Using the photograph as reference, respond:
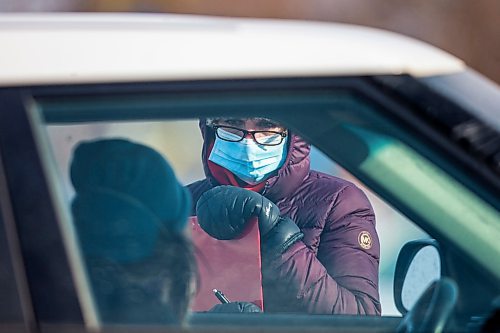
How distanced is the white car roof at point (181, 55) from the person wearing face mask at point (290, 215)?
0.16 m

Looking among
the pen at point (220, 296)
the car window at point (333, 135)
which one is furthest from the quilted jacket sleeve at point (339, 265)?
the car window at point (333, 135)

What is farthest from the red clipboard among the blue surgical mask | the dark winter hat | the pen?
the blue surgical mask

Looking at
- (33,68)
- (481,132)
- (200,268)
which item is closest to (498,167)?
(481,132)

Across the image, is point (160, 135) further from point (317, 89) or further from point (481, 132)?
point (481, 132)

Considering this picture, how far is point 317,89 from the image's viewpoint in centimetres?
185

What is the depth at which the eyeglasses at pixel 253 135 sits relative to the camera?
2020mm

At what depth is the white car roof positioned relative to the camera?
183 centimetres

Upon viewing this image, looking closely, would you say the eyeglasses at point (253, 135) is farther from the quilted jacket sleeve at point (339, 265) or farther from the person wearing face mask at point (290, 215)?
the quilted jacket sleeve at point (339, 265)

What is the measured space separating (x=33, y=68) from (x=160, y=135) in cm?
28

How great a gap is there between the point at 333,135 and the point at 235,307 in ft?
1.52

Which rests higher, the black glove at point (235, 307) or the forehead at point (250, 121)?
the forehead at point (250, 121)

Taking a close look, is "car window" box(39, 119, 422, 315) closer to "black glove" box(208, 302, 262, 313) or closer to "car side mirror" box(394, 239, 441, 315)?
"car side mirror" box(394, 239, 441, 315)

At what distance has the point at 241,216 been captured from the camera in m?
2.34

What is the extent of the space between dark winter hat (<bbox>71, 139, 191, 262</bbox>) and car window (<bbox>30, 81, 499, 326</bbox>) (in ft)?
0.08
